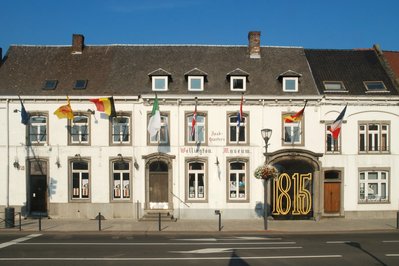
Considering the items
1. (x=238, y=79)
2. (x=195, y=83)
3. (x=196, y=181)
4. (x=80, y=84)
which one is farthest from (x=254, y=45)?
(x=80, y=84)

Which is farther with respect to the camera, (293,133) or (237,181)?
(293,133)

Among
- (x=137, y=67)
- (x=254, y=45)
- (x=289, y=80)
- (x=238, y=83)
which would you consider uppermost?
(x=254, y=45)

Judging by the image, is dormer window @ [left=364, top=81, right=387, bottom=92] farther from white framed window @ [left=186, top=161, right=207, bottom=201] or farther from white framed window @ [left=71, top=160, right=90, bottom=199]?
white framed window @ [left=71, top=160, right=90, bottom=199]

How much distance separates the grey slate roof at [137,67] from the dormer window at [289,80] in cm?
35

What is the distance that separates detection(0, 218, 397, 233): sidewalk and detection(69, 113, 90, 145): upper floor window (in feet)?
15.3

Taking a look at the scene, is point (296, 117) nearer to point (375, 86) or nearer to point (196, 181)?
point (375, 86)

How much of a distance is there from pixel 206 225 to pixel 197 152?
174 inches

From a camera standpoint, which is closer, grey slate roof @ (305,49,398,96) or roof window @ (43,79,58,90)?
roof window @ (43,79,58,90)

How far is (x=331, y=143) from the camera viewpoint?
25.5 metres

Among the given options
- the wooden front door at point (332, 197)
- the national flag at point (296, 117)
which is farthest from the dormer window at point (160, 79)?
the wooden front door at point (332, 197)

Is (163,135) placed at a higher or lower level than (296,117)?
lower

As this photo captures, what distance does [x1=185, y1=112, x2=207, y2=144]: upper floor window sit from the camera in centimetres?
2494

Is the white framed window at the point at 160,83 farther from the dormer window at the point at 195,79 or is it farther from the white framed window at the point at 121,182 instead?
the white framed window at the point at 121,182

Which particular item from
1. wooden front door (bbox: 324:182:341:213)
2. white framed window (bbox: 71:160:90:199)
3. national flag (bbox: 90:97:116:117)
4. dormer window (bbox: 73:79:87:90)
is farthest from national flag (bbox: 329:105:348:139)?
dormer window (bbox: 73:79:87:90)
